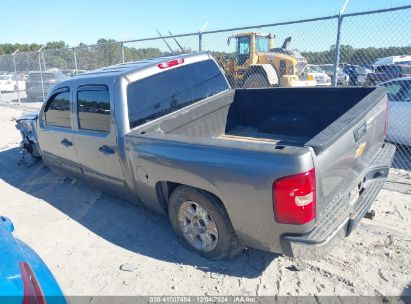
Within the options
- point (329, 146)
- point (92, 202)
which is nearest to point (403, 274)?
point (329, 146)

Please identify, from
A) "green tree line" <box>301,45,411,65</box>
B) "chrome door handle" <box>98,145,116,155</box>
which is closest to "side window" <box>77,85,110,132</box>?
"chrome door handle" <box>98,145,116,155</box>

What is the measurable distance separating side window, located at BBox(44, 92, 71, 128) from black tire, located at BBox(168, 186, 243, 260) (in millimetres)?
2057

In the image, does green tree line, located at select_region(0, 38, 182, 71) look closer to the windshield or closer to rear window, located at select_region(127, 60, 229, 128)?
the windshield

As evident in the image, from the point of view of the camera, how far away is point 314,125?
4.16m

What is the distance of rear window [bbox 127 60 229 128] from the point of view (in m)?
3.56

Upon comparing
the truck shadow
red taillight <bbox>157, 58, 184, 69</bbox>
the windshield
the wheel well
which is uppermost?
the windshield

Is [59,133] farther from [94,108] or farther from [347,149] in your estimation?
[347,149]

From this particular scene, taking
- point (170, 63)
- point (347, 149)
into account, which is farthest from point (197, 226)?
point (170, 63)

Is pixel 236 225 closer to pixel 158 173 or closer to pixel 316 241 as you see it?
pixel 316 241

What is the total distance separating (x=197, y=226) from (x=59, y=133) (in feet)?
8.34

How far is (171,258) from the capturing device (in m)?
→ 3.36

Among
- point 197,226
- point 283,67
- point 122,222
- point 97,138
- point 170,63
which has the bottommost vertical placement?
point 122,222

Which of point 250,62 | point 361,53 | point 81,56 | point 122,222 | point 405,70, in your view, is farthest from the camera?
point 81,56

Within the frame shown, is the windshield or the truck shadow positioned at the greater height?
the windshield
